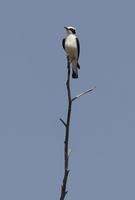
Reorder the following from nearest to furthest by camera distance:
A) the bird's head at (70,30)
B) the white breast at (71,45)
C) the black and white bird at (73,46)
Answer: the white breast at (71,45) → the black and white bird at (73,46) → the bird's head at (70,30)

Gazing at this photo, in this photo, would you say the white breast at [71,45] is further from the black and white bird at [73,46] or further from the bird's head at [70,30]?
the bird's head at [70,30]

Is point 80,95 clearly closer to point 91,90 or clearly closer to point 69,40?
point 91,90

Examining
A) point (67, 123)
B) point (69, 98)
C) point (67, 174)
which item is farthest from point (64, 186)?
point (69, 98)

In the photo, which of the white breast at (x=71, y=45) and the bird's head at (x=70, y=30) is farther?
the bird's head at (x=70, y=30)

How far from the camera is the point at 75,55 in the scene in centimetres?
1603

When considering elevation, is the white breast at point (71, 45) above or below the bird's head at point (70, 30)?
below

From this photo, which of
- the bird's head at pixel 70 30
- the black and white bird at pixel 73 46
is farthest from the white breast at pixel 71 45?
the bird's head at pixel 70 30

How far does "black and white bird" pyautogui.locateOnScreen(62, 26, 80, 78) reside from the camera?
639 inches

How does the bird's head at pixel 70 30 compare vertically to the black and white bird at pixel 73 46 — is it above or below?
above

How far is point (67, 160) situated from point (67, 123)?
558 mm

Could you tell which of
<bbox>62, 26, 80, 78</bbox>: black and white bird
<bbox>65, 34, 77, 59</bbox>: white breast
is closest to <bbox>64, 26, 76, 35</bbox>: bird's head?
<bbox>62, 26, 80, 78</bbox>: black and white bird

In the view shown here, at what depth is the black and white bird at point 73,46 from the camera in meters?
16.2

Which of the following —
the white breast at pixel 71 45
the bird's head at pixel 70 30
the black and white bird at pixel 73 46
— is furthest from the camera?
the bird's head at pixel 70 30

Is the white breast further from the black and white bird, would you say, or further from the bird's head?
the bird's head
